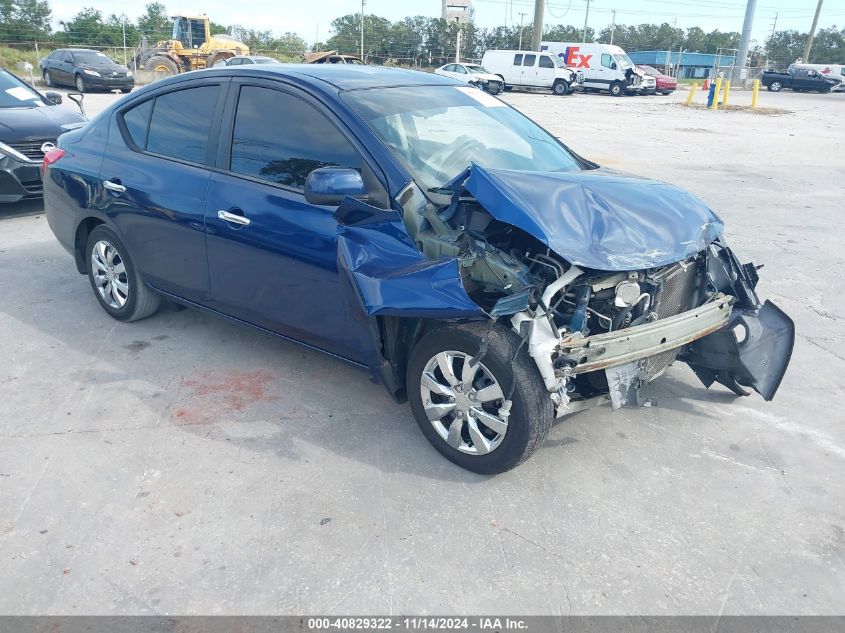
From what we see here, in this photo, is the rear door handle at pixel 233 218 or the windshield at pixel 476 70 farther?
the windshield at pixel 476 70

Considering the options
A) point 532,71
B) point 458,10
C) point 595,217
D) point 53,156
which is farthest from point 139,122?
point 458,10

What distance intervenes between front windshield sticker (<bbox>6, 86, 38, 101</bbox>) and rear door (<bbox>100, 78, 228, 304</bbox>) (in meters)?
5.06

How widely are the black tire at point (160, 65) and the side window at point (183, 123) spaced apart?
1054 inches

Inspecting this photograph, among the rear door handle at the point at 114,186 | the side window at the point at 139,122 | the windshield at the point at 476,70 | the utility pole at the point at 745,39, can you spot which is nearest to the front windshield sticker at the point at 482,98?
the side window at the point at 139,122

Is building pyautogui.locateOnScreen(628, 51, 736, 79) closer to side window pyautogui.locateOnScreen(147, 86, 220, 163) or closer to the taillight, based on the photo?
the taillight

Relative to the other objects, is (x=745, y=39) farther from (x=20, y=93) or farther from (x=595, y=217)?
(x=595, y=217)

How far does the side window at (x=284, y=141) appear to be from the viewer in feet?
12.3

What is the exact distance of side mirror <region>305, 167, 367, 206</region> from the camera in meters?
3.38

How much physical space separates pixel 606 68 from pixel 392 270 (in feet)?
124

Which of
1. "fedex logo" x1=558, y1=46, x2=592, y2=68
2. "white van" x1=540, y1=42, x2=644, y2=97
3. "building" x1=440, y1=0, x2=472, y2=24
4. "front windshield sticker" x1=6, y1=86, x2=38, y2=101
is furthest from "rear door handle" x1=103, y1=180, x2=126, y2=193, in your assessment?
"building" x1=440, y1=0, x2=472, y2=24

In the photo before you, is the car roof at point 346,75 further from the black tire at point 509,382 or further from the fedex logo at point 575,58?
the fedex logo at point 575,58

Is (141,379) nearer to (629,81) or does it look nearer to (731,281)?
(731,281)

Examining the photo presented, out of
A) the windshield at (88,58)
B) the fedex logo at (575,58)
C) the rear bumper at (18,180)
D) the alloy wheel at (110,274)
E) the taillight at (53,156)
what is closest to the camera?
the alloy wheel at (110,274)

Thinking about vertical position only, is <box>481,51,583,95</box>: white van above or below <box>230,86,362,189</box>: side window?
below
